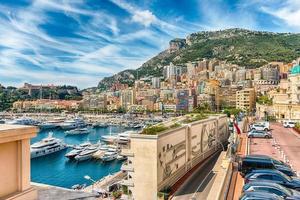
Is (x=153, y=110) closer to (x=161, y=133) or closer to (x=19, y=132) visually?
(x=161, y=133)

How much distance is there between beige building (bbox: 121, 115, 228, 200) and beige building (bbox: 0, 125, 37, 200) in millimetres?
12625

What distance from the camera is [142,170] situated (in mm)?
16359

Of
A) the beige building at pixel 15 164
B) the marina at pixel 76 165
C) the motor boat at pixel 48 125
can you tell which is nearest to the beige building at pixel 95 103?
the motor boat at pixel 48 125

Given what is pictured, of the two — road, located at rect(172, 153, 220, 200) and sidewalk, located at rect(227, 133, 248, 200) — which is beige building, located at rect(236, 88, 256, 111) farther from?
sidewalk, located at rect(227, 133, 248, 200)

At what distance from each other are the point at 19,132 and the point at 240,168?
13305 mm

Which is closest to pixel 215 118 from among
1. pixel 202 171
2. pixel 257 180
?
pixel 202 171

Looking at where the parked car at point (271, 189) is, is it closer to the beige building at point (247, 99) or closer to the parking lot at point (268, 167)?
the parking lot at point (268, 167)

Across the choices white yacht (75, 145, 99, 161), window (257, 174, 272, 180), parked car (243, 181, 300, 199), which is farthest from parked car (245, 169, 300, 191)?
white yacht (75, 145, 99, 161)

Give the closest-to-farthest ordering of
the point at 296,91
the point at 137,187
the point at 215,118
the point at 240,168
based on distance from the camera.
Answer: the point at 240,168
the point at 137,187
the point at 215,118
the point at 296,91

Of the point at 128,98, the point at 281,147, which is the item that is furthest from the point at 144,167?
the point at 128,98

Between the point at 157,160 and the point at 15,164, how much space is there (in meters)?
13.0

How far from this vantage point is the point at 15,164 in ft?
11.4

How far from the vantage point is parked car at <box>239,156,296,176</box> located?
14.8 metres

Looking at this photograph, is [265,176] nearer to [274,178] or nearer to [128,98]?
[274,178]
